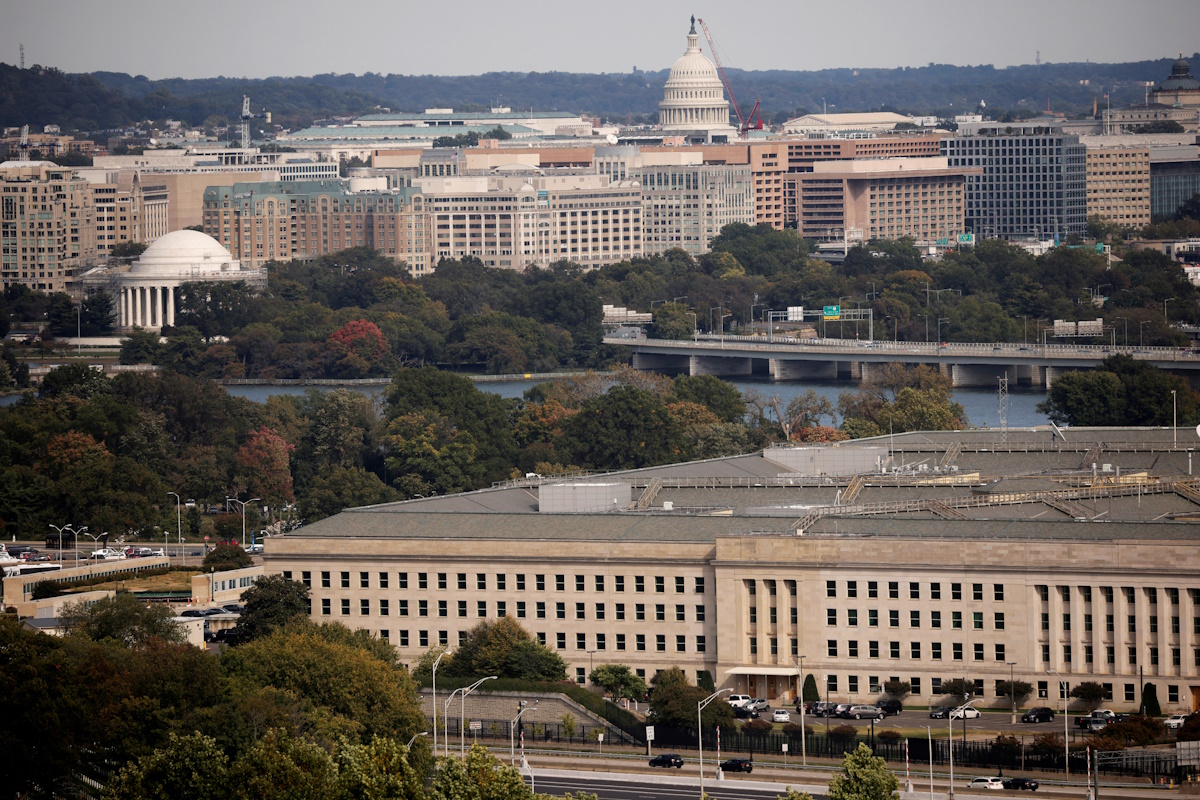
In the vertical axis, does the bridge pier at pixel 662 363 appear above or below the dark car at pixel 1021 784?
above

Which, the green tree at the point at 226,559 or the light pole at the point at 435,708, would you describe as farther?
the green tree at the point at 226,559

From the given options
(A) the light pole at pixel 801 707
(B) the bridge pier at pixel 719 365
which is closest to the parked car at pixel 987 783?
(A) the light pole at pixel 801 707

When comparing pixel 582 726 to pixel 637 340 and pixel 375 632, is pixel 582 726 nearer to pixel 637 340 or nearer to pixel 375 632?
pixel 375 632

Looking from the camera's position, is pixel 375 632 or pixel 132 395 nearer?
pixel 375 632

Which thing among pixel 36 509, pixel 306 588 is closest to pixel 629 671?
pixel 306 588

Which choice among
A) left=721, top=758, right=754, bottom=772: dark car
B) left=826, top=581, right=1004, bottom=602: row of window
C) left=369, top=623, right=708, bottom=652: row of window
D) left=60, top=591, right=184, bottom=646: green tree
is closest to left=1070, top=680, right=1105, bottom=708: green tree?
left=826, top=581, right=1004, bottom=602: row of window

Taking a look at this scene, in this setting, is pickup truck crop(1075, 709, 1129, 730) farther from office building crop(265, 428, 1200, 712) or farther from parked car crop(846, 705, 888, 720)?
parked car crop(846, 705, 888, 720)

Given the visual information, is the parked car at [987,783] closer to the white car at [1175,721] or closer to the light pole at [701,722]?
the white car at [1175,721]
